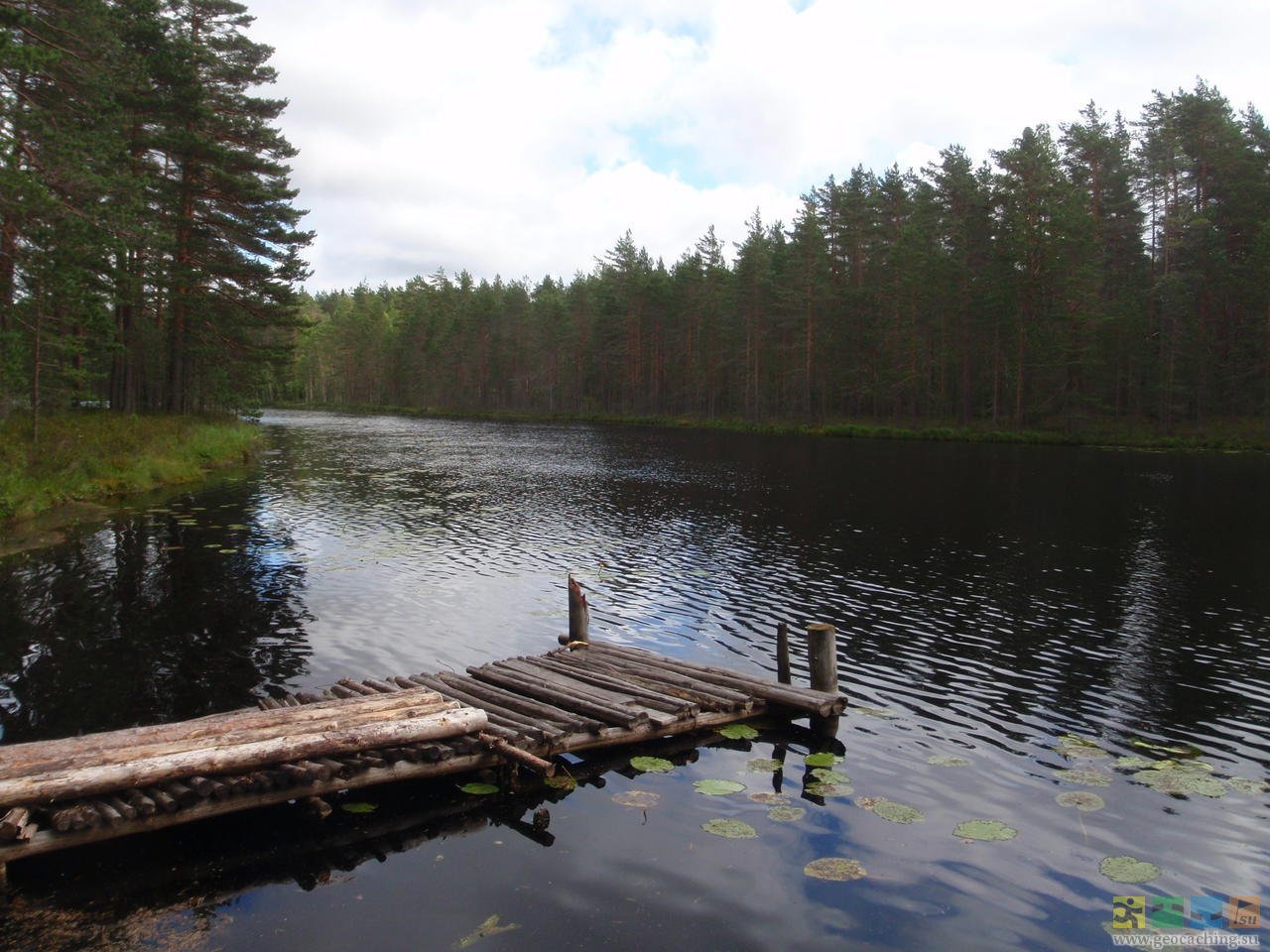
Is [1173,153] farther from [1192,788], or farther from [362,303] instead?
[362,303]

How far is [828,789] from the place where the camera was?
9633mm

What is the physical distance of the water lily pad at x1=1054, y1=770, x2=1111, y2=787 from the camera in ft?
32.2

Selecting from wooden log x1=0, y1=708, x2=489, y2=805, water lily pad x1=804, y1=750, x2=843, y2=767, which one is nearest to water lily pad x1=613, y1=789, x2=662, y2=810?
wooden log x1=0, y1=708, x2=489, y2=805

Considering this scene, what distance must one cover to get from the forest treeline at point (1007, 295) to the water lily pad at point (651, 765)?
212 feet

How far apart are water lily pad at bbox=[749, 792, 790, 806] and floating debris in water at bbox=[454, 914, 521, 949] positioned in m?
3.49

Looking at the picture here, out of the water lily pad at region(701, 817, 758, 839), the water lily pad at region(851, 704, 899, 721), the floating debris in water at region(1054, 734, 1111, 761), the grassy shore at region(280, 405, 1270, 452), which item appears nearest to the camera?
the water lily pad at region(701, 817, 758, 839)

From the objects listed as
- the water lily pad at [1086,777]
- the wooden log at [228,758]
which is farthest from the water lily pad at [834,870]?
the wooden log at [228,758]

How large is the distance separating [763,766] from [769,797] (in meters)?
0.93

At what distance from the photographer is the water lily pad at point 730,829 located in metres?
8.50

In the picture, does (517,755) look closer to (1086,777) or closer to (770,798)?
(770,798)

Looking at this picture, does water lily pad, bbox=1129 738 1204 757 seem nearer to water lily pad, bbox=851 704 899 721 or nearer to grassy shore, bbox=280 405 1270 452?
water lily pad, bbox=851 704 899 721

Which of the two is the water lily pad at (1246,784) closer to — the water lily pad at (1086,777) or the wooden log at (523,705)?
the water lily pad at (1086,777)

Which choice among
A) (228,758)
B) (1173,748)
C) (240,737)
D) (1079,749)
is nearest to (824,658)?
(1079,749)

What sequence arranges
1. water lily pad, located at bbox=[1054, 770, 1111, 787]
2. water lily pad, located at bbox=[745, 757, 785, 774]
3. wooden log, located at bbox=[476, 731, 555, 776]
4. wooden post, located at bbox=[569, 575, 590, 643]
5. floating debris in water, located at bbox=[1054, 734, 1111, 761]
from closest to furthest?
1. wooden log, located at bbox=[476, 731, 555, 776]
2. water lily pad, located at bbox=[1054, 770, 1111, 787]
3. water lily pad, located at bbox=[745, 757, 785, 774]
4. floating debris in water, located at bbox=[1054, 734, 1111, 761]
5. wooden post, located at bbox=[569, 575, 590, 643]
